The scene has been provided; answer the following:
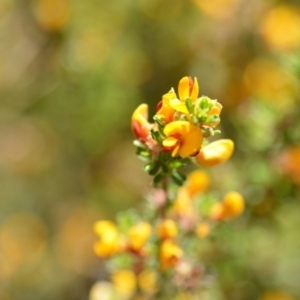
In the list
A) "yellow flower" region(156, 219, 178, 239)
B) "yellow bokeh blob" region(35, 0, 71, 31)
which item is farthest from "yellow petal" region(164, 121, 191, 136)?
"yellow bokeh blob" region(35, 0, 71, 31)

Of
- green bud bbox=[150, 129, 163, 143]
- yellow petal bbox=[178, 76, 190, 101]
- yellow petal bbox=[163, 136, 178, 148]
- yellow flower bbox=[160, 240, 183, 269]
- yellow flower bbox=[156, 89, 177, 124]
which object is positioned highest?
yellow petal bbox=[178, 76, 190, 101]

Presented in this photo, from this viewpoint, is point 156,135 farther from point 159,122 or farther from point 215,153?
point 215,153

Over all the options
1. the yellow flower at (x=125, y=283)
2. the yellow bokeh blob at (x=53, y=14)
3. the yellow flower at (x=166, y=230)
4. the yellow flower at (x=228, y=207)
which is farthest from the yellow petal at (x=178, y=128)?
the yellow bokeh blob at (x=53, y=14)

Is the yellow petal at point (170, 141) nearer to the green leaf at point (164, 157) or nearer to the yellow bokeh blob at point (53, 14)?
the green leaf at point (164, 157)

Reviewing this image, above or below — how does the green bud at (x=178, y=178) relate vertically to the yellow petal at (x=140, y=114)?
below

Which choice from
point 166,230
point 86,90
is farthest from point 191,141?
point 86,90

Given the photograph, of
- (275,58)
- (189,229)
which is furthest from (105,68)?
(189,229)

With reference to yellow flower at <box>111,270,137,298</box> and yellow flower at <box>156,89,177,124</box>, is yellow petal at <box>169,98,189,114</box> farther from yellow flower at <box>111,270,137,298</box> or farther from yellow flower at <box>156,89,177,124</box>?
yellow flower at <box>111,270,137,298</box>
